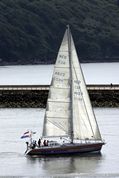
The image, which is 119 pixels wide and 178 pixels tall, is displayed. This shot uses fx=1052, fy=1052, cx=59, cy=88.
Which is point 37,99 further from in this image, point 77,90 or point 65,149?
point 65,149

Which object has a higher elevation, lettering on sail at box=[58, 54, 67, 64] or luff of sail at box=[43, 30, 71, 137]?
lettering on sail at box=[58, 54, 67, 64]

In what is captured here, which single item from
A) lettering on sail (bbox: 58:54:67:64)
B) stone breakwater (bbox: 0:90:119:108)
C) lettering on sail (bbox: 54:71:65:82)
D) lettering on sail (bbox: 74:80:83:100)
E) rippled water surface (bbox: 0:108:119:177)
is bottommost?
rippled water surface (bbox: 0:108:119:177)

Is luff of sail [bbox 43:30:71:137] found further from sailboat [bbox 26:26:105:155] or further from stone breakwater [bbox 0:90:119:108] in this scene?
stone breakwater [bbox 0:90:119:108]

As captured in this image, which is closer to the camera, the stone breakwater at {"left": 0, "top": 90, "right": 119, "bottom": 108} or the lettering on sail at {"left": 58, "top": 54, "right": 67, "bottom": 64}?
the lettering on sail at {"left": 58, "top": 54, "right": 67, "bottom": 64}

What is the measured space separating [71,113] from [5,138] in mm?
16707

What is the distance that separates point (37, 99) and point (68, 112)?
47075 millimetres

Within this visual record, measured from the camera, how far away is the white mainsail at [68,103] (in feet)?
282

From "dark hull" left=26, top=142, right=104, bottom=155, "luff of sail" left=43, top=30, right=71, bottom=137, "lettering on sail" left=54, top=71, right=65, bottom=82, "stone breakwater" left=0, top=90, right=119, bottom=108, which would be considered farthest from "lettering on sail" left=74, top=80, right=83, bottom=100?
"stone breakwater" left=0, top=90, right=119, bottom=108

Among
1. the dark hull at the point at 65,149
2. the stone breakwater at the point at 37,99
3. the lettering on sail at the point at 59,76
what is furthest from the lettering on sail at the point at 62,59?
the stone breakwater at the point at 37,99

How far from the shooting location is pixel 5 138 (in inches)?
4021

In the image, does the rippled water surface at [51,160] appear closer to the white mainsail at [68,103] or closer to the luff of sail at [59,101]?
the white mainsail at [68,103]

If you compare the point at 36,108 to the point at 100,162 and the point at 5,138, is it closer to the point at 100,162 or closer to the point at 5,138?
the point at 5,138

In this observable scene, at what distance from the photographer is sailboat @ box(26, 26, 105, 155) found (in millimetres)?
86000

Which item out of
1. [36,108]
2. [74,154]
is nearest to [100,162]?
[74,154]
